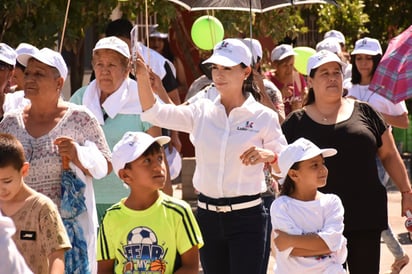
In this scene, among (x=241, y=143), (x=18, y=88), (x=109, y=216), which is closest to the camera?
(x=109, y=216)

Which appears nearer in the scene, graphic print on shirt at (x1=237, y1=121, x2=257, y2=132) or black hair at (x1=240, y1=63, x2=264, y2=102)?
graphic print on shirt at (x1=237, y1=121, x2=257, y2=132)

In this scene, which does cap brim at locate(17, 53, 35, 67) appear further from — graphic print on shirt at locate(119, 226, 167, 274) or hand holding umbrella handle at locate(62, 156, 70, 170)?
graphic print on shirt at locate(119, 226, 167, 274)

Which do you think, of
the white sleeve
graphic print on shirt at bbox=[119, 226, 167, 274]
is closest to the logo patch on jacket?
graphic print on shirt at bbox=[119, 226, 167, 274]

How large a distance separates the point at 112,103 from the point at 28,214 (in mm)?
2247

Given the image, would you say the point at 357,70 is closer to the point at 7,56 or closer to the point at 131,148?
the point at 7,56

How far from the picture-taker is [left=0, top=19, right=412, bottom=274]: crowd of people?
6652mm

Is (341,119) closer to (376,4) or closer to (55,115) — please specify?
(55,115)

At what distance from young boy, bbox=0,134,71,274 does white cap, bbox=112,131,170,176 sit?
0.41 meters

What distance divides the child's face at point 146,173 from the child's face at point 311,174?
4.00 feet

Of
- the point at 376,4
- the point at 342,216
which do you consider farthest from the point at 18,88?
the point at 376,4

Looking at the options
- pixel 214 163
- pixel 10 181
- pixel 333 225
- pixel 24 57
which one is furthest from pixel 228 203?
pixel 10 181

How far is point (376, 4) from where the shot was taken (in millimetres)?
25188

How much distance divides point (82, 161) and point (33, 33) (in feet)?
23.1

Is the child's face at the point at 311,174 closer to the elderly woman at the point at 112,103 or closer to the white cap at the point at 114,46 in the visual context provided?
the elderly woman at the point at 112,103
